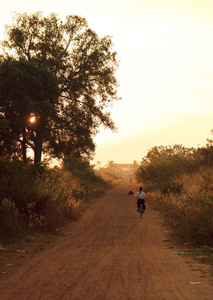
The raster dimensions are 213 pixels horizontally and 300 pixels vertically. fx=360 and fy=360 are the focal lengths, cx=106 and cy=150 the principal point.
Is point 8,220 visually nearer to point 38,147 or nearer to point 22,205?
point 22,205

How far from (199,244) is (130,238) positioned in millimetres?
2575

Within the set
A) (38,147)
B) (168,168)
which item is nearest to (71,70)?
(38,147)

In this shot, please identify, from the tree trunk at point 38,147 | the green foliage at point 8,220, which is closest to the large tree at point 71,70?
the tree trunk at point 38,147

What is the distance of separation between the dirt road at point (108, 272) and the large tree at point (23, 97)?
11465mm

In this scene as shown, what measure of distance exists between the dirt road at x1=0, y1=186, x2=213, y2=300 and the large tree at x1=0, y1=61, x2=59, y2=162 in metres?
11.5

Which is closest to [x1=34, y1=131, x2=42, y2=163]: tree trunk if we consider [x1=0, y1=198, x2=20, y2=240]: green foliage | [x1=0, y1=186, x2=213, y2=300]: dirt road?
[x1=0, y1=198, x2=20, y2=240]: green foliage

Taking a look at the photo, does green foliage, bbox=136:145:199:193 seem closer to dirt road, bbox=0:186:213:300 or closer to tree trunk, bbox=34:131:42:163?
tree trunk, bbox=34:131:42:163

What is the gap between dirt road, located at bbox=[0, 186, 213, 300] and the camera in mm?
6387

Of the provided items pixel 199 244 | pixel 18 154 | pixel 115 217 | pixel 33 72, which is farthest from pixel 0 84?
pixel 199 244

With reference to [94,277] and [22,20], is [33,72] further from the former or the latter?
[94,277]

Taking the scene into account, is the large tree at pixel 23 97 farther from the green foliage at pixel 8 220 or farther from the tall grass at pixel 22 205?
the green foliage at pixel 8 220

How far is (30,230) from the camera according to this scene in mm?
13125

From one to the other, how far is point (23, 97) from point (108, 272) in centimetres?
1688

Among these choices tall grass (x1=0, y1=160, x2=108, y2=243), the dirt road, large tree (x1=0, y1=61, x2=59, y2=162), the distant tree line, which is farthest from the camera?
the distant tree line
